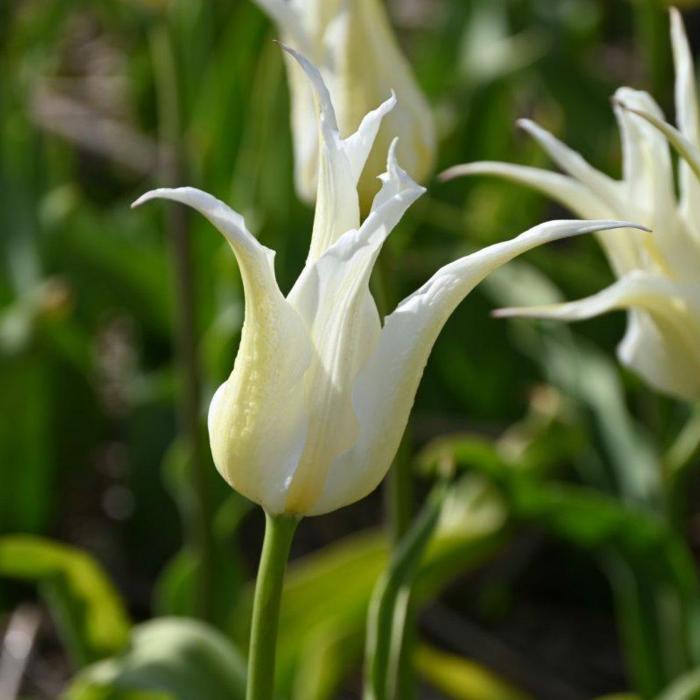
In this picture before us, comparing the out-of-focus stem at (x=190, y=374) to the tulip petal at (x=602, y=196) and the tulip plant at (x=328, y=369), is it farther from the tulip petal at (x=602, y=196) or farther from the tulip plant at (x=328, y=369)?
the tulip plant at (x=328, y=369)

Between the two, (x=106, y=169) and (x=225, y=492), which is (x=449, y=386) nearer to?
(x=225, y=492)

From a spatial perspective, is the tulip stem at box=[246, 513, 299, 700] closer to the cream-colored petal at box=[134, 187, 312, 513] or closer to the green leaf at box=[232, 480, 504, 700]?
the cream-colored petal at box=[134, 187, 312, 513]

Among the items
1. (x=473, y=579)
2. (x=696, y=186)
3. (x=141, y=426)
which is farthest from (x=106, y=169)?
(x=696, y=186)

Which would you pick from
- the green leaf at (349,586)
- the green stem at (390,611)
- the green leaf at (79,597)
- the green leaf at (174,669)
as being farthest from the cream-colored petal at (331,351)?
the green leaf at (349,586)

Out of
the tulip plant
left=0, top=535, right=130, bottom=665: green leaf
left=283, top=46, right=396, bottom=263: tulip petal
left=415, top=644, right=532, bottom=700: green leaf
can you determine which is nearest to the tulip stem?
the tulip plant

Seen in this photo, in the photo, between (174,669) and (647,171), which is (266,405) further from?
(174,669)

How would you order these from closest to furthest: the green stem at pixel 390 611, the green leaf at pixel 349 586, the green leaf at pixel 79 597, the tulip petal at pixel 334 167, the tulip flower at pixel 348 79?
1. the tulip petal at pixel 334 167
2. the green stem at pixel 390 611
3. the tulip flower at pixel 348 79
4. the green leaf at pixel 79 597
5. the green leaf at pixel 349 586

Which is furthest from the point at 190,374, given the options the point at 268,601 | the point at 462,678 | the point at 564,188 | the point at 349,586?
the point at 268,601
